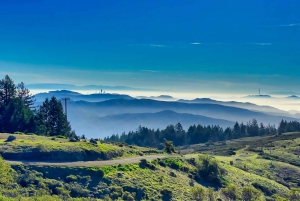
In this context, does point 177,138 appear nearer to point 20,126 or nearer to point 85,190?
point 20,126

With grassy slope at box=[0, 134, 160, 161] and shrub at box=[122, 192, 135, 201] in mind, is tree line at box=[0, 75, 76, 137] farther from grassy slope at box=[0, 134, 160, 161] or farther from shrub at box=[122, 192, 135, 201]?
shrub at box=[122, 192, 135, 201]

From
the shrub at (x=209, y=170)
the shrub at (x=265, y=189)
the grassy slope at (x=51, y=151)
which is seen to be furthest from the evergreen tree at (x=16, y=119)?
the shrub at (x=265, y=189)

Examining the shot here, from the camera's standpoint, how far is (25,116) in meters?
88.4

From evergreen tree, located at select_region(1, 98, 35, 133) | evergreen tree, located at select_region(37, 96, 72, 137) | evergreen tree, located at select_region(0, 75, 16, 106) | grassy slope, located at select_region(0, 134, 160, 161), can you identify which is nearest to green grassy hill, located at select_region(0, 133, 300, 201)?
grassy slope, located at select_region(0, 134, 160, 161)

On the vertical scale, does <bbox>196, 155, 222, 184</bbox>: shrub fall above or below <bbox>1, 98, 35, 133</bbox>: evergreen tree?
below

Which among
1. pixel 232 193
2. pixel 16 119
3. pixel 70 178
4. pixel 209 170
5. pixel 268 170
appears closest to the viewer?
pixel 70 178

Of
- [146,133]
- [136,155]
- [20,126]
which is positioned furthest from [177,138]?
[136,155]

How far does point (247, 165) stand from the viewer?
80625 millimetres

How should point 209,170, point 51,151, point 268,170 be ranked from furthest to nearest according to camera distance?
point 268,170
point 209,170
point 51,151

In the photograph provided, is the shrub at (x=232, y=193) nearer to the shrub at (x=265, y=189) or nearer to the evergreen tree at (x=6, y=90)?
the shrub at (x=265, y=189)

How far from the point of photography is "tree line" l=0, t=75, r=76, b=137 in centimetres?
8788

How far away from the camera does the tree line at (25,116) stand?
288ft

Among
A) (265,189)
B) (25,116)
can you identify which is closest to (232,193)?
(265,189)

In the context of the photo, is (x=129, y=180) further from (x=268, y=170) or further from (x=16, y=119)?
(x=16, y=119)
